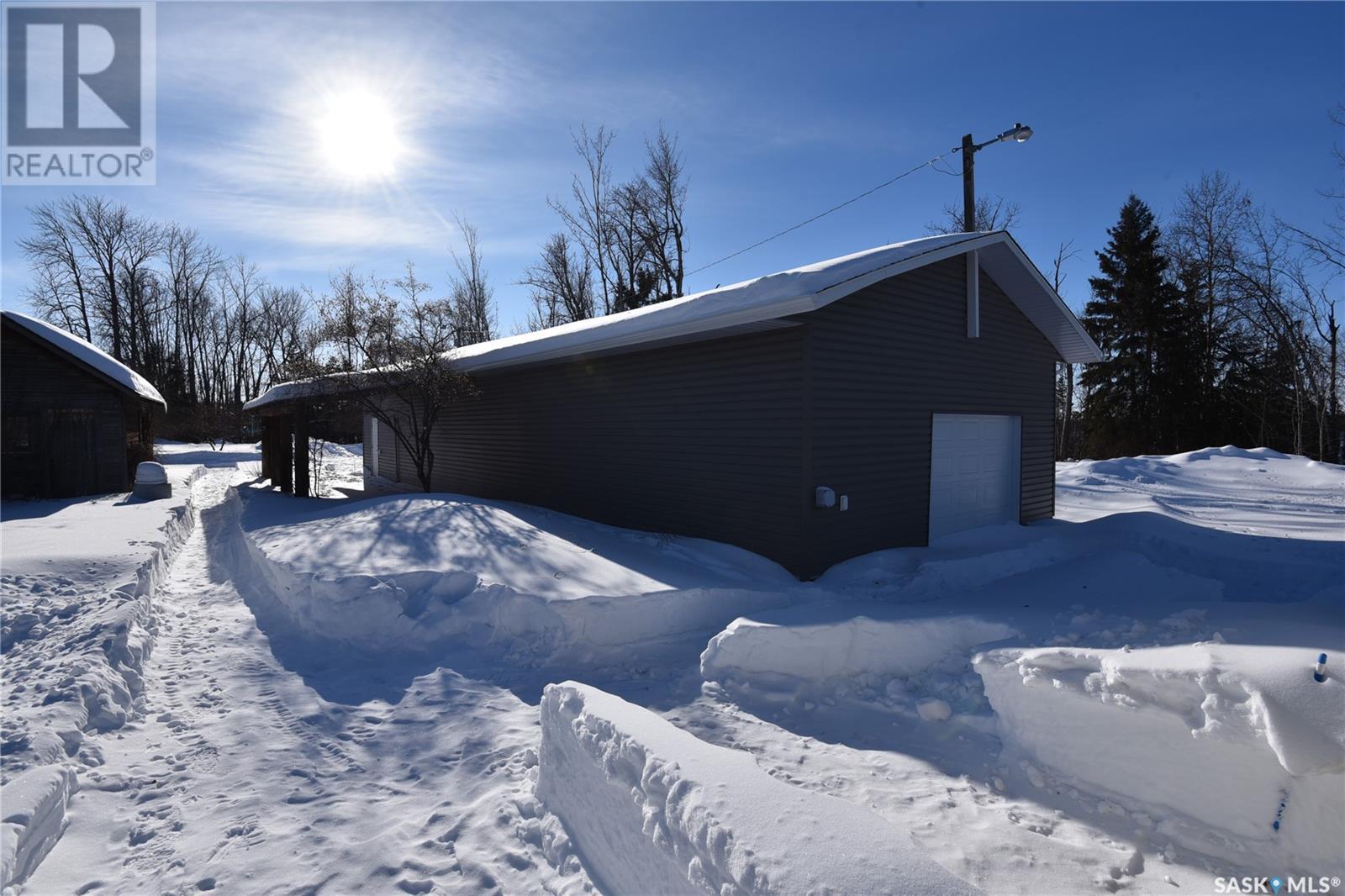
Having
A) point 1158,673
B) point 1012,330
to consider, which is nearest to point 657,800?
point 1158,673

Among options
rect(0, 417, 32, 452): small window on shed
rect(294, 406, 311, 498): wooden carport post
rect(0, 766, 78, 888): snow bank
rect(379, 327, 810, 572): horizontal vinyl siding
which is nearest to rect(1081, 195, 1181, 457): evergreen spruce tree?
rect(379, 327, 810, 572): horizontal vinyl siding

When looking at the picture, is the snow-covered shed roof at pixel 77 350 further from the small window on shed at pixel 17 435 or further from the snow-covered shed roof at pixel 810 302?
the snow-covered shed roof at pixel 810 302

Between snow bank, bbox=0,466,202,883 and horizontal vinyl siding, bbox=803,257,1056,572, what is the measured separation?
6284 millimetres

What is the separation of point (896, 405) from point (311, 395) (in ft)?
36.2

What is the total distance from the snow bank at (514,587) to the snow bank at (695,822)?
225 cm

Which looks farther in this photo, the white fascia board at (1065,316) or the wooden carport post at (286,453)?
the wooden carport post at (286,453)

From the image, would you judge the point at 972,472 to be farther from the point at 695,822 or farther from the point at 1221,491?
the point at 1221,491

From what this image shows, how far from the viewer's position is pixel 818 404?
7.53m

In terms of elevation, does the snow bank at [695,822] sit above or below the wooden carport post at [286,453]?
below

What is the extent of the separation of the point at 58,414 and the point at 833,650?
1774 centimetres

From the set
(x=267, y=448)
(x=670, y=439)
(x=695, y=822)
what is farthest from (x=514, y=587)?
(x=267, y=448)

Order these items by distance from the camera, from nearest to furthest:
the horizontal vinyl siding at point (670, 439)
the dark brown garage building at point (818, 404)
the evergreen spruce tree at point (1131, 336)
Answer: the dark brown garage building at point (818, 404) < the horizontal vinyl siding at point (670, 439) < the evergreen spruce tree at point (1131, 336)

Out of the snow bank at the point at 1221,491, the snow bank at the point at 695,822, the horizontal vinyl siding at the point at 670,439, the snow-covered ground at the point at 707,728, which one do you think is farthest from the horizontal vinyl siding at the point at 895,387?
the snow bank at the point at 695,822

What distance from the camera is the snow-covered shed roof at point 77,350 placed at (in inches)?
557
